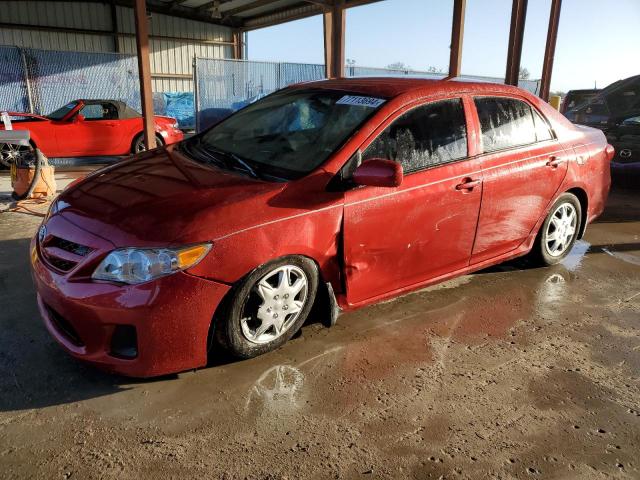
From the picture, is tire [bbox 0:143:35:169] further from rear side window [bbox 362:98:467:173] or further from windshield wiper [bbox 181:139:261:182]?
rear side window [bbox 362:98:467:173]

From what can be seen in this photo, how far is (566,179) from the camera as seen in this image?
415 cm

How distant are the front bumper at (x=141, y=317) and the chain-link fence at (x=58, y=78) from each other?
12.0 metres

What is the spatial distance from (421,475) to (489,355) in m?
1.17

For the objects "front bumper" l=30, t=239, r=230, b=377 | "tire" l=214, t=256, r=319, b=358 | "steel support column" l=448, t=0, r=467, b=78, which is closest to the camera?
"front bumper" l=30, t=239, r=230, b=377

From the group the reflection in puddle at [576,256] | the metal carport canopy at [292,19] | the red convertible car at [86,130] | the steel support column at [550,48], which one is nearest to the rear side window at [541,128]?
the reflection in puddle at [576,256]

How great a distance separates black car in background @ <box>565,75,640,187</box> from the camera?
303 inches

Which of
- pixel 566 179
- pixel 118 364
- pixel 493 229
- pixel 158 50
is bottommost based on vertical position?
pixel 118 364

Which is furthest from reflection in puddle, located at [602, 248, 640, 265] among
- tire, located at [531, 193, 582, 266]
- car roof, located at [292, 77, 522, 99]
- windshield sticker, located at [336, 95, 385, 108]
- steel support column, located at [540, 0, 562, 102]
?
steel support column, located at [540, 0, 562, 102]

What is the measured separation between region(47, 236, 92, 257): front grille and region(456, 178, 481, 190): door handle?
7.49 feet

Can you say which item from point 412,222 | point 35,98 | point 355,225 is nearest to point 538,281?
point 412,222

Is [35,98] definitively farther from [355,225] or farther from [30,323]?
[355,225]

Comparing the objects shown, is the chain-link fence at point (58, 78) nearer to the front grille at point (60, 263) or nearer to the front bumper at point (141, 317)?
the front grille at point (60, 263)

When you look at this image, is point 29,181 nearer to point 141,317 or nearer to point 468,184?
point 141,317

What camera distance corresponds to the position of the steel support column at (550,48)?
398 inches
